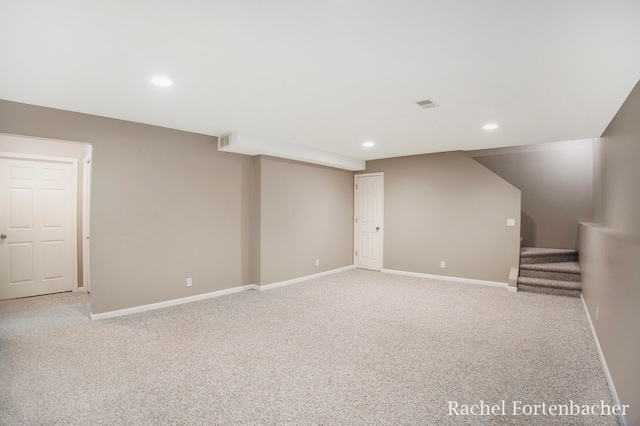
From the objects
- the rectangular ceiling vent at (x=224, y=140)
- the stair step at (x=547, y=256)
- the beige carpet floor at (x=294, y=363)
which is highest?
the rectangular ceiling vent at (x=224, y=140)

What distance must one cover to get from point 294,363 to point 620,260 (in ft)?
8.94

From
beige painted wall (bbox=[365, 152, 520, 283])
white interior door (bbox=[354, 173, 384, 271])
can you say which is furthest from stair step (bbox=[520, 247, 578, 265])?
white interior door (bbox=[354, 173, 384, 271])

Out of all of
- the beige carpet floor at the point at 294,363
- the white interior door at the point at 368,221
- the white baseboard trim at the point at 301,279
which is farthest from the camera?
the white interior door at the point at 368,221

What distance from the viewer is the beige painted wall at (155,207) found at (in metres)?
3.73

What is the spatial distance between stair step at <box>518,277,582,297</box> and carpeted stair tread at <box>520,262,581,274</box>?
0.17 m

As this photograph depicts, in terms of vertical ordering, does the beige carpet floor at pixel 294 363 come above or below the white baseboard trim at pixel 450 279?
below

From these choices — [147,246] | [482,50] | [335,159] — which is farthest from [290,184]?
[482,50]

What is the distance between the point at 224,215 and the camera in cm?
500

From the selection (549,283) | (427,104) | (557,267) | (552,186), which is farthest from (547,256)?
(427,104)

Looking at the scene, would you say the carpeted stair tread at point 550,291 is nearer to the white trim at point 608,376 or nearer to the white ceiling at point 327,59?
the white trim at point 608,376

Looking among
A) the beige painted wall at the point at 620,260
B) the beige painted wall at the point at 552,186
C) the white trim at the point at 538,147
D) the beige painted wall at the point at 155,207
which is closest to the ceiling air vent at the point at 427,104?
the beige painted wall at the point at 620,260

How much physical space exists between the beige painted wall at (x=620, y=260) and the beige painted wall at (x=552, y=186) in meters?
1.61

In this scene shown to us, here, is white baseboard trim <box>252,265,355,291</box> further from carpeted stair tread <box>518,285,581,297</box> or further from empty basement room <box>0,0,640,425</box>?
carpeted stair tread <box>518,285,581,297</box>

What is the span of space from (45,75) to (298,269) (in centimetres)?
442
